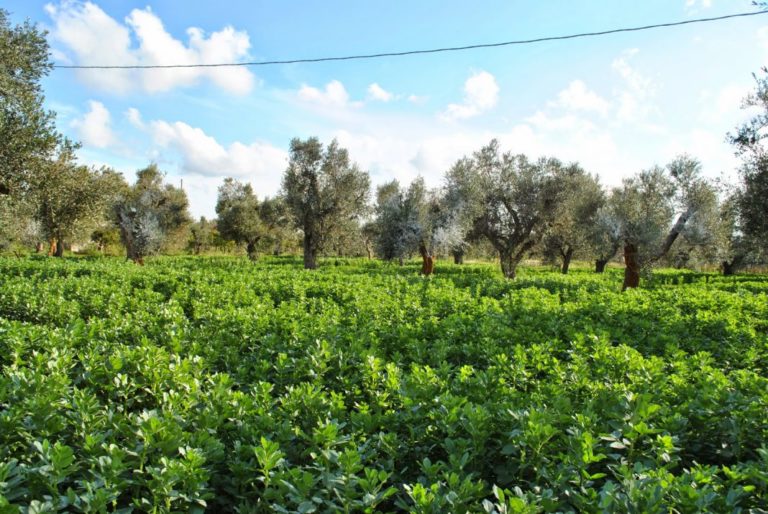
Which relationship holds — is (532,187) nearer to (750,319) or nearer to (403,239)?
(403,239)

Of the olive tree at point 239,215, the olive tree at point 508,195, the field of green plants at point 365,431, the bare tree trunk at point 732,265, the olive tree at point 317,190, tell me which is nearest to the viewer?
the field of green plants at point 365,431

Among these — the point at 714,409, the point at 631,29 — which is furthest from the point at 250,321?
the point at 631,29

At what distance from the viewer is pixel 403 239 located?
3134cm

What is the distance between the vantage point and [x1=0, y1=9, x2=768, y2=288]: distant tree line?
19.1 meters

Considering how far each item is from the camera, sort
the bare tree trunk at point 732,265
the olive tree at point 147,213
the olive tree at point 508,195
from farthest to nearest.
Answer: the bare tree trunk at point 732,265 < the olive tree at point 147,213 < the olive tree at point 508,195

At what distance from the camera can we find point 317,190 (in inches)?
1294

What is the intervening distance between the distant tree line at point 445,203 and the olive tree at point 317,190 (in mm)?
79

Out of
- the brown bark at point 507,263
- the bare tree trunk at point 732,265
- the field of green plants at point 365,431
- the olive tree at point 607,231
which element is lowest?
the field of green plants at point 365,431

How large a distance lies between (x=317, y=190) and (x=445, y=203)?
30.8ft

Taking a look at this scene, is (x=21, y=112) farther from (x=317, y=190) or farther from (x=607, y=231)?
(x=607, y=231)

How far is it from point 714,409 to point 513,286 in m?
15.7

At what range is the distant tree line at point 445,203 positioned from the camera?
19.1 meters

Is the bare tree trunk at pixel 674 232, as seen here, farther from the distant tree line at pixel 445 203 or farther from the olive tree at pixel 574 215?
the olive tree at pixel 574 215

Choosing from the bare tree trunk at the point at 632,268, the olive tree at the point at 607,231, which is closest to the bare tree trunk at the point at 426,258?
the olive tree at the point at 607,231
